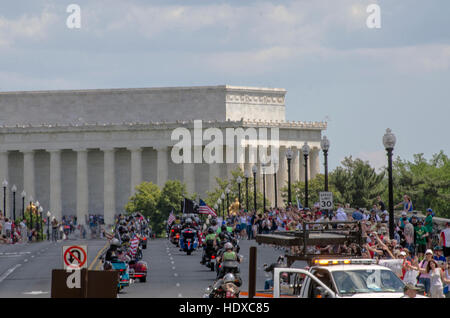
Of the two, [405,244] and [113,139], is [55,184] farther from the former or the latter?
[405,244]

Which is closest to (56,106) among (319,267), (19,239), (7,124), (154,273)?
(7,124)

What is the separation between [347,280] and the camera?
21266 mm

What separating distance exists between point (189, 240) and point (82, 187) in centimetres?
10185

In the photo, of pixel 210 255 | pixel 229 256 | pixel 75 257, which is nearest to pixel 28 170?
pixel 210 255

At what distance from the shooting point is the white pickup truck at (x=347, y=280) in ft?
68.3

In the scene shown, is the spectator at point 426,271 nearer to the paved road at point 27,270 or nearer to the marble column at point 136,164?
the paved road at point 27,270

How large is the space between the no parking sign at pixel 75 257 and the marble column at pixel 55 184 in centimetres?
13635

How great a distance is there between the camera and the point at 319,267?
21875 mm

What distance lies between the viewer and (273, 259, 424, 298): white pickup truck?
68.3 ft

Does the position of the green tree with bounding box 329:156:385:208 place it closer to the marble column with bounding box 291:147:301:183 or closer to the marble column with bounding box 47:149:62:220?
the marble column with bounding box 291:147:301:183

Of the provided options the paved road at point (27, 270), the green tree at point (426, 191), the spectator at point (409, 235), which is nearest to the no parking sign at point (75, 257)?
the paved road at point (27, 270)

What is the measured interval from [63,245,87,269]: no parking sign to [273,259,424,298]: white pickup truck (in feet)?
11.4

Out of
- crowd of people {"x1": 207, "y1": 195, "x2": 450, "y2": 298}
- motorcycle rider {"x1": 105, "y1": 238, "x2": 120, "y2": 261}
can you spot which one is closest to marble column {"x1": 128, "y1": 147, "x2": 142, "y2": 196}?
crowd of people {"x1": 207, "y1": 195, "x2": 450, "y2": 298}

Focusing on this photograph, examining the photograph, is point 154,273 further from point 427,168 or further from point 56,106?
point 56,106
